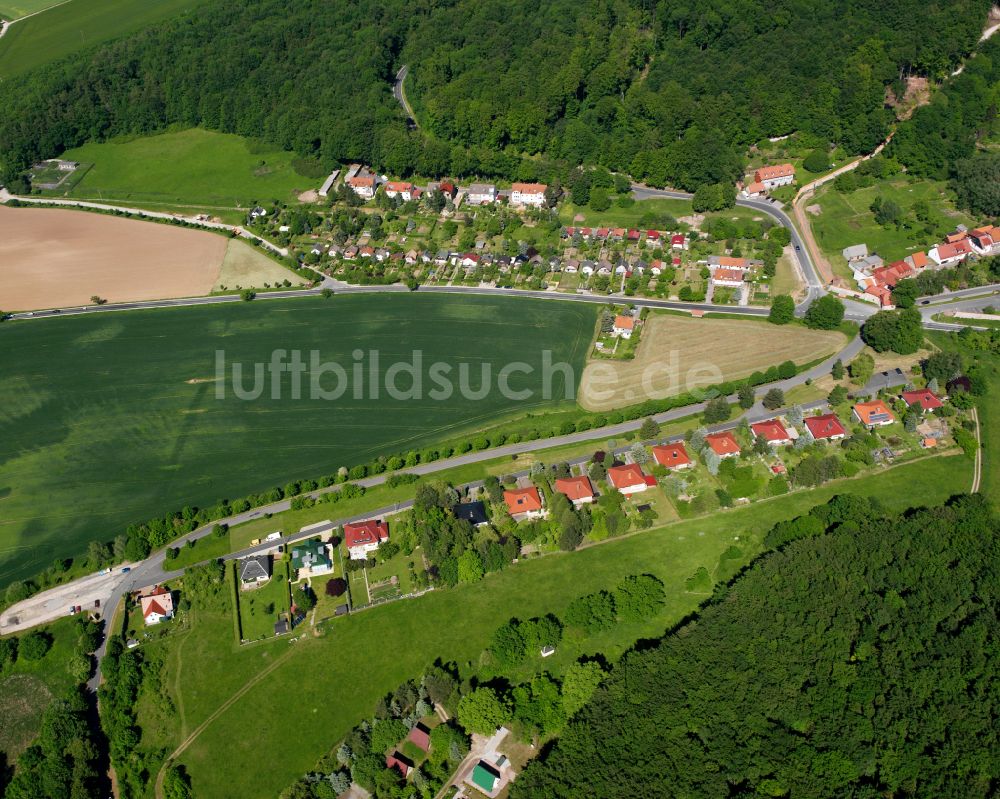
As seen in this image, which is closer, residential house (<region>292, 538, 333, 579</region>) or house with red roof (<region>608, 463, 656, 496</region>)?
residential house (<region>292, 538, 333, 579</region>)

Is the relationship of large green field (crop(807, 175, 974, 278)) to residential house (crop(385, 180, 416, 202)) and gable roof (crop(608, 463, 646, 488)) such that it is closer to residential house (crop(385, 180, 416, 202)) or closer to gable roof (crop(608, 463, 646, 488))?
gable roof (crop(608, 463, 646, 488))

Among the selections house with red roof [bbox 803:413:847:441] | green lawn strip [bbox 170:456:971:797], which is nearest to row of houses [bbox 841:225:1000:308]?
house with red roof [bbox 803:413:847:441]

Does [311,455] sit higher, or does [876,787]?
[311,455]

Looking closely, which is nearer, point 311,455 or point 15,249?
point 311,455

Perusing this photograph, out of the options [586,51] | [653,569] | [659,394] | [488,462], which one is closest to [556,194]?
[586,51]

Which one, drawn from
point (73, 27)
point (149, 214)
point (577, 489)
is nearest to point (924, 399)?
point (577, 489)

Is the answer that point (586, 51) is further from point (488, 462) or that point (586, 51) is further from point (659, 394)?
point (488, 462)

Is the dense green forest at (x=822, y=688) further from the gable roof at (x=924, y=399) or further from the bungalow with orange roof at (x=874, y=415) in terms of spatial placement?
the gable roof at (x=924, y=399)
